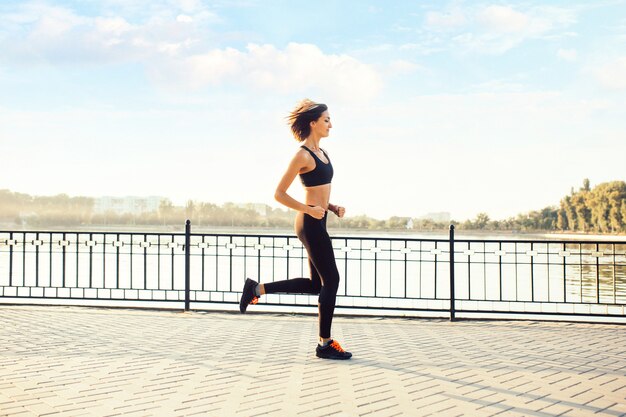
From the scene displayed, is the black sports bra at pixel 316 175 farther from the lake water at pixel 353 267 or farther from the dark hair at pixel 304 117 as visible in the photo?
the lake water at pixel 353 267

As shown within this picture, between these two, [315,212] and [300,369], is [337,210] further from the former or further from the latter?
[300,369]

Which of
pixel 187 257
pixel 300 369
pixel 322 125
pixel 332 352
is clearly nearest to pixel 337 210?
pixel 322 125

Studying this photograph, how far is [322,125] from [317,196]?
26.7 inches

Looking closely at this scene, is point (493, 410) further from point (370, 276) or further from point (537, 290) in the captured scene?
point (370, 276)

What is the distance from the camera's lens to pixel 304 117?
547 cm

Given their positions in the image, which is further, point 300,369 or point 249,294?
point 249,294

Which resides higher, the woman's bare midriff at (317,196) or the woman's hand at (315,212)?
the woman's bare midriff at (317,196)

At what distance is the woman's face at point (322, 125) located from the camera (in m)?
5.45

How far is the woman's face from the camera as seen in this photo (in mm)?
5453

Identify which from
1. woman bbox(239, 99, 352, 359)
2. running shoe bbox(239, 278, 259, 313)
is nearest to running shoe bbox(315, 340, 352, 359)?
woman bbox(239, 99, 352, 359)

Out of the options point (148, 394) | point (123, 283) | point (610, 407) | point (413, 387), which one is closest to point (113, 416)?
point (148, 394)

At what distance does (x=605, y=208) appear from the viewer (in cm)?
9844

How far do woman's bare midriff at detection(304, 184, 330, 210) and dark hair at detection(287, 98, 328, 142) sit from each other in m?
0.51

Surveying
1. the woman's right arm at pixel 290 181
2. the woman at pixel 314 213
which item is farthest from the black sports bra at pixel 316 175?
the woman's right arm at pixel 290 181
